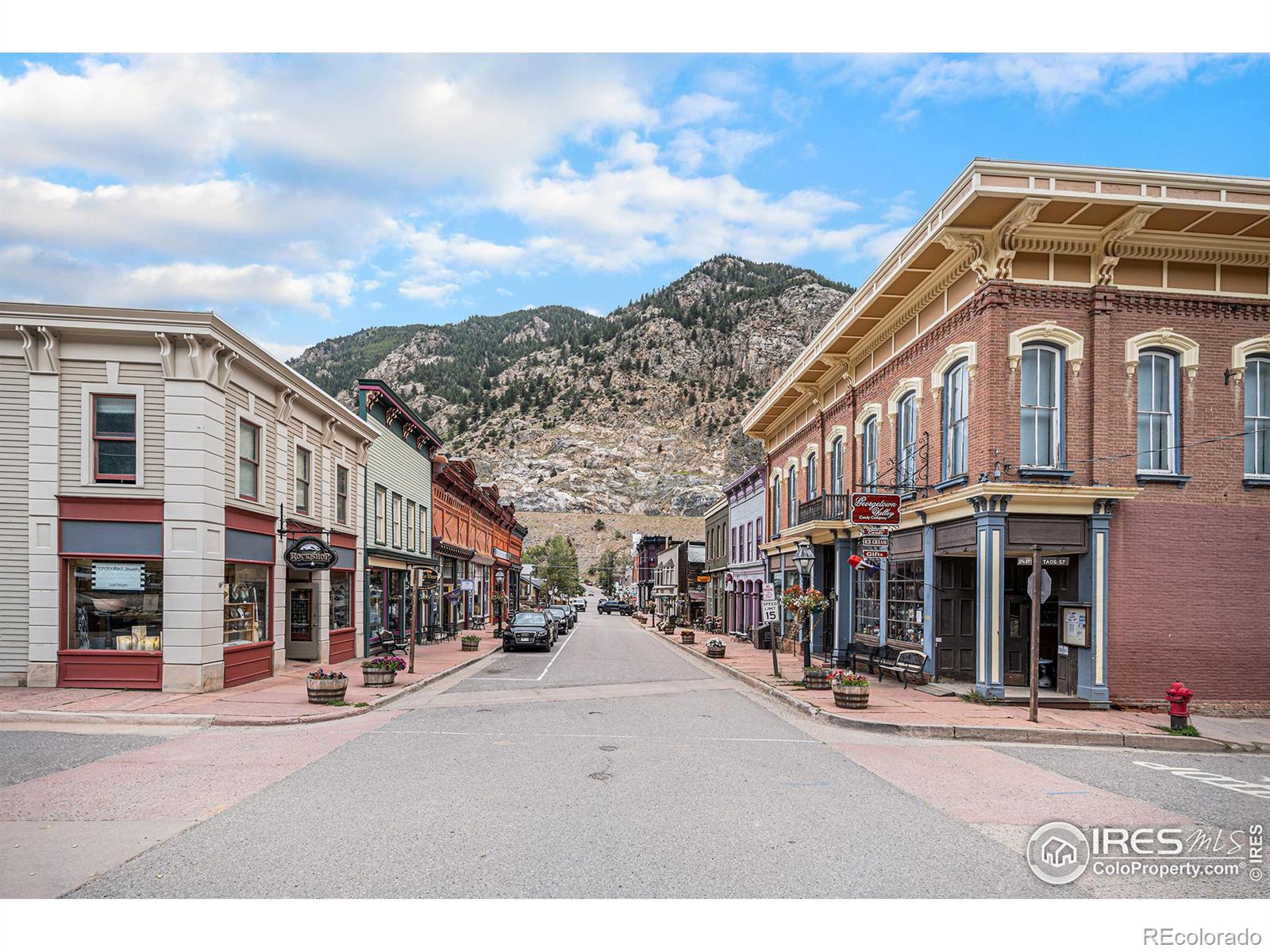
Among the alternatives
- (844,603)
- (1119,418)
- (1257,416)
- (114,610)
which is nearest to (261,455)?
(114,610)

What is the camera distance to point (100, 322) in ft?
56.0

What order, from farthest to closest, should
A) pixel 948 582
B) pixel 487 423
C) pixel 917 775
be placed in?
pixel 487 423, pixel 948 582, pixel 917 775

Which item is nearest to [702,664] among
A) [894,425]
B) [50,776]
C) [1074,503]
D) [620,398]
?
[894,425]

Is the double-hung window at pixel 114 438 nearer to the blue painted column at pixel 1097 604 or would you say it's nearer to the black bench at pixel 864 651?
the black bench at pixel 864 651

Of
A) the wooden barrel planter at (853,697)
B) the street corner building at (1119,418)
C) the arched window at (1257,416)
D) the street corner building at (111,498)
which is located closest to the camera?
the wooden barrel planter at (853,697)

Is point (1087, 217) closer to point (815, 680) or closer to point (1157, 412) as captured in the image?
point (1157, 412)

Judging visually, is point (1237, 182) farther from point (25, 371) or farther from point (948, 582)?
point (25, 371)

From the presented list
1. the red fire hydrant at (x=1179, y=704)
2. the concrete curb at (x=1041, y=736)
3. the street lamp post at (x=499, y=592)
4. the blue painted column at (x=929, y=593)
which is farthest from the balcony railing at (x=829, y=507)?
the street lamp post at (x=499, y=592)

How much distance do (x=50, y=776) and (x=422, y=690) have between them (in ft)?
34.1

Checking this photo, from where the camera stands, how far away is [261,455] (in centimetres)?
2086

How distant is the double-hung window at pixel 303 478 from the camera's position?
23.7m

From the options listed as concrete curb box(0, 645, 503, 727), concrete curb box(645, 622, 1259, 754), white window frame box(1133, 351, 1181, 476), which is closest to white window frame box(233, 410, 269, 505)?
concrete curb box(0, 645, 503, 727)

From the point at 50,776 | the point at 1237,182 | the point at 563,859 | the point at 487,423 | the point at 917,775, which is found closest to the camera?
the point at 563,859

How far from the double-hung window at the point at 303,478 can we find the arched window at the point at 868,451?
598 inches
